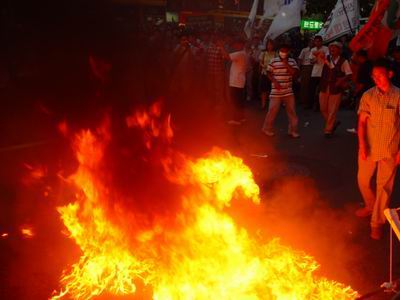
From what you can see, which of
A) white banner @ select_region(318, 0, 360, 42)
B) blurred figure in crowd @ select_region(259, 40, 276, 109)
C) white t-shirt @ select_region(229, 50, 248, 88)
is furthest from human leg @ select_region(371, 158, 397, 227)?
blurred figure in crowd @ select_region(259, 40, 276, 109)

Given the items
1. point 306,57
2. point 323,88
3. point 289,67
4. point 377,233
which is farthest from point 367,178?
point 306,57

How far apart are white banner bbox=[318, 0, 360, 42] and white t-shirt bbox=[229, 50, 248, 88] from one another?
93.4 inches

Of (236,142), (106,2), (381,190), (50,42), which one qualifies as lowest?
(236,142)

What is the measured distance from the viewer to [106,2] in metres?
5.97

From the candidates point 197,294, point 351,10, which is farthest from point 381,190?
point 351,10

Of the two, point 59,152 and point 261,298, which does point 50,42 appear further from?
point 261,298

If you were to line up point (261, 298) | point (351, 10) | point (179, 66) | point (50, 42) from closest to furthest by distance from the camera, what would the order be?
point (261, 298)
point (50, 42)
point (351, 10)
point (179, 66)

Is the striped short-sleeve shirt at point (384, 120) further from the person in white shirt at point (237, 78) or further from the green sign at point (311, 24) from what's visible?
the green sign at point (311, 24)

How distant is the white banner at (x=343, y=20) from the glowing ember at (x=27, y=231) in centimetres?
850

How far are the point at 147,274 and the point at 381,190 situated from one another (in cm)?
286

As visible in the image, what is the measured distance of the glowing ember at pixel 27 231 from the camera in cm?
500

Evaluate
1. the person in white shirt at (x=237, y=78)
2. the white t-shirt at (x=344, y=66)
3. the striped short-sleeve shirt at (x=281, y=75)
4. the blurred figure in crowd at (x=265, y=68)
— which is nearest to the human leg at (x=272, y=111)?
the striped short-sleeve shirt at (x=281, y=75)

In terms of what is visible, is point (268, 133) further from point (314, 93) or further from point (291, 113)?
point (314, 93)

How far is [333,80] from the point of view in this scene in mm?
8617
